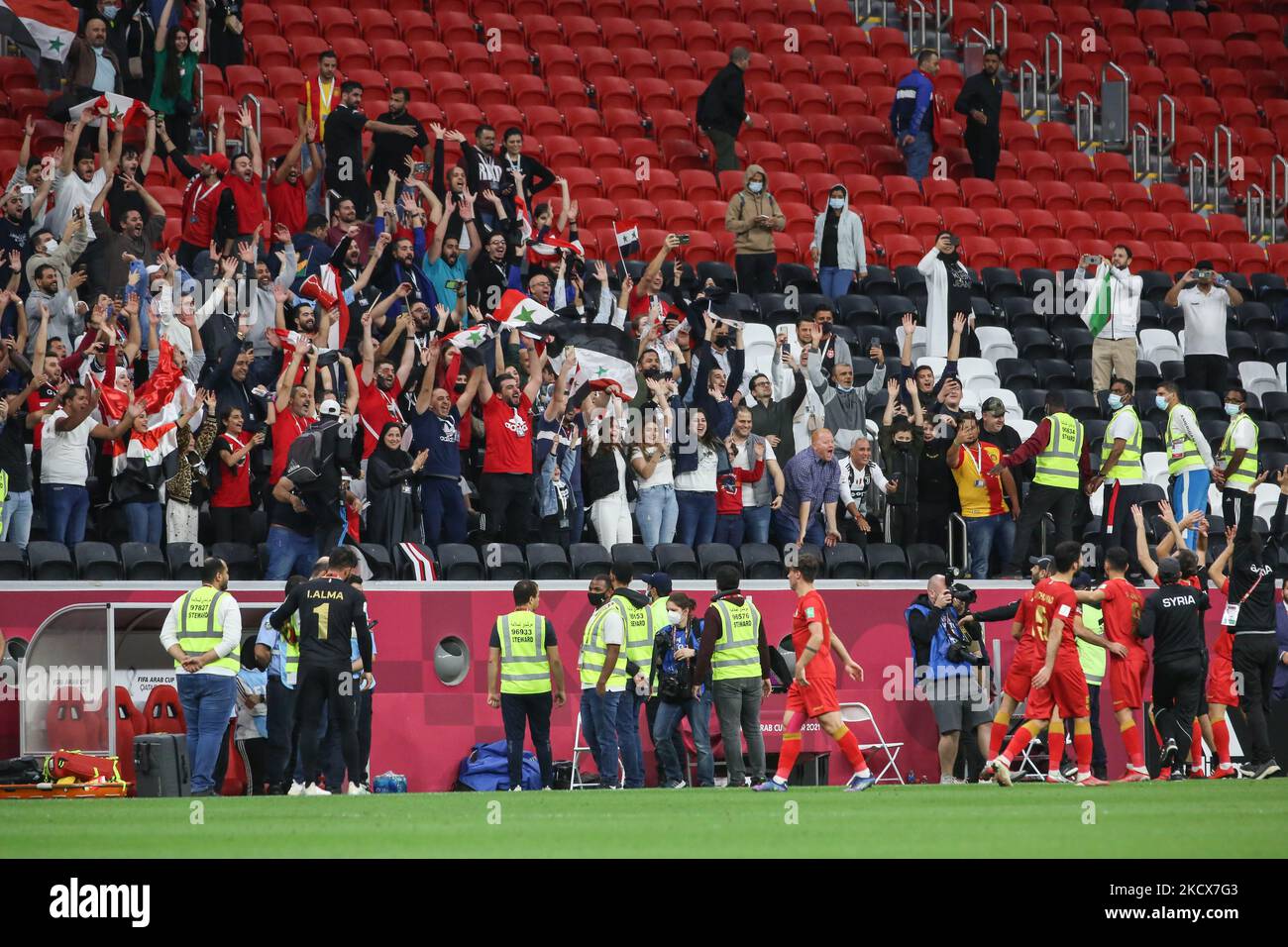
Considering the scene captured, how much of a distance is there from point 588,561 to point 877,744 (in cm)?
353

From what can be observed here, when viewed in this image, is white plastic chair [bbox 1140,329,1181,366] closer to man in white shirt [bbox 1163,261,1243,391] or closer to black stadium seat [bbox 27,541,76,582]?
man in white shirt [bbox 1163,261,1243,391]

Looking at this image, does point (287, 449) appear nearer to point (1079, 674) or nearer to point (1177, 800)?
point (1079, 674)

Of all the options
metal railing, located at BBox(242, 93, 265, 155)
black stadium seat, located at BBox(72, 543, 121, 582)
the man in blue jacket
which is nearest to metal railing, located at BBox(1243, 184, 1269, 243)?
the man in blue jacket

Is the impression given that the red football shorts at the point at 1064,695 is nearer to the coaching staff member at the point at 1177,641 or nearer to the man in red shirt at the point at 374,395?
the coaching staff member at the point at 1177,641

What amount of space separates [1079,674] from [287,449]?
25.7 ft

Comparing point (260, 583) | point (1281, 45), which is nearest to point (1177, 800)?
point (260, 583)

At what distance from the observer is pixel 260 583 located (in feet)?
57.6

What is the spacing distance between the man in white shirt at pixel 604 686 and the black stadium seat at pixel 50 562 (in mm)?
Result: 4876

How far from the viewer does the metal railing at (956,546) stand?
2012 cm

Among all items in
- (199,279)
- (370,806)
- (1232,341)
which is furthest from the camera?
(1232,341)

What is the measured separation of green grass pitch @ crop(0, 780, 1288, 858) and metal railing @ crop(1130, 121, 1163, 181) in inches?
644

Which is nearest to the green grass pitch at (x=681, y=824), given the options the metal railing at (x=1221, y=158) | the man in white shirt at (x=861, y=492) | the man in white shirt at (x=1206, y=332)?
the man in white shirt at (x=861, y=492)

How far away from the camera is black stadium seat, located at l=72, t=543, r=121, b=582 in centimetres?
1741
